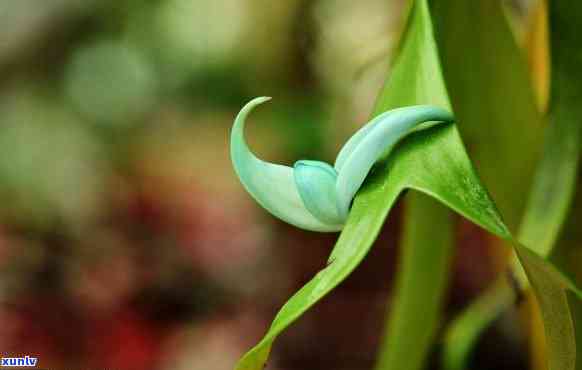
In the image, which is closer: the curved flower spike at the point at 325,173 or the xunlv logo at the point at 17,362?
the curved flower spike at the point at 325,173

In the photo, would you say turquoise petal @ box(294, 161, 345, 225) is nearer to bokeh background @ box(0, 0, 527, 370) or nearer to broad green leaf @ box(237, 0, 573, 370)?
broad green leaf @ box(237, 0, 573, 370)

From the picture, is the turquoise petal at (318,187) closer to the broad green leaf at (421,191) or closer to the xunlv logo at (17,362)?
the broad green leaf at (421,191)

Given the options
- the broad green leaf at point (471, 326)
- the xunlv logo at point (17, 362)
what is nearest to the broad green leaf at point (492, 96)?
the broad green leaf at point (471, 326)

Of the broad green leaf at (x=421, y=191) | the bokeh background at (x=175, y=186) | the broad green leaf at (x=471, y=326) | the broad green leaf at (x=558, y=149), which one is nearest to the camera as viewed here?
the broad green leaf at (x=421, y=191)

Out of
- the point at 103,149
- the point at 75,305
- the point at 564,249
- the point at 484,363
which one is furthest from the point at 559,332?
the point at 103,149

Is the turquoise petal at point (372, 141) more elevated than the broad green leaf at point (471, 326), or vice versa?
the turquoise petal at point (372, 141)

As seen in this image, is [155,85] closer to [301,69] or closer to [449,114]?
[301,69]

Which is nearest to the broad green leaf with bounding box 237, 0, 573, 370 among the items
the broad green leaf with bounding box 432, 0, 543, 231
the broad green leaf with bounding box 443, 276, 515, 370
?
the broad green leaf with bounding box 432, 0, 543, 231

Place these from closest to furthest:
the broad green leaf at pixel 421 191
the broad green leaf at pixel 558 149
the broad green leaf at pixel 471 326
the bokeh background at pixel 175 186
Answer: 1. the broad green leaf at pixel 421 191
2. the broad green leaf at pixel 558 149
3. the broad green leaf at pixel 471 326
4. the bokeh background at pixel 175 186
